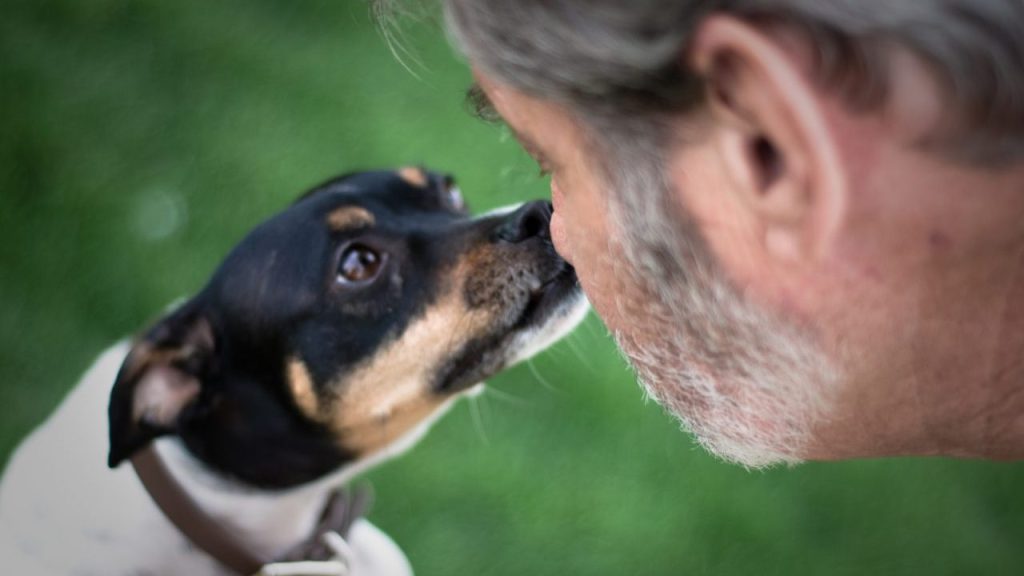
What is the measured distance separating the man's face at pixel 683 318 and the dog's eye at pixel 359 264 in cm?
69

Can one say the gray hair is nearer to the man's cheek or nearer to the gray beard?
the gray beard

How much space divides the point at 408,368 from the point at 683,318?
3.20 feet

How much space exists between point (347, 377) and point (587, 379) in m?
1.29

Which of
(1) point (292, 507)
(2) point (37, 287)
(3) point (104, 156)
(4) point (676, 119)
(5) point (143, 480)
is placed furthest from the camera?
(3) point (104, 156)

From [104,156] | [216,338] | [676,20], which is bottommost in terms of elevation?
[216,338]

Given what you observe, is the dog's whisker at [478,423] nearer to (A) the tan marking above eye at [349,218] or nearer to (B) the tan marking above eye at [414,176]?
(B) the tan marking above eye at [414,176]

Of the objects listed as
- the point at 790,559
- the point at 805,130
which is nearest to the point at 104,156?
the point at 790,559

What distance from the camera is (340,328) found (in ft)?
7.64

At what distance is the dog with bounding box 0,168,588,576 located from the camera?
2273 mm

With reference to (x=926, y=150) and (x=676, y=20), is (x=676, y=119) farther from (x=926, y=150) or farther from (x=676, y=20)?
(x=926, y=150)

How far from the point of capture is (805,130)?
3.39 ft

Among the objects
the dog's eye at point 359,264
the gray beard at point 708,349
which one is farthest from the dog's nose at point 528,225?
the gray beard at point 708,349

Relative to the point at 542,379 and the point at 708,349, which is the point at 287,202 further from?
the point at 708,349

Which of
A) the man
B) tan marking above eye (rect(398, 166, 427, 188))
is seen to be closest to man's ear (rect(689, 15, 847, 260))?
the man
